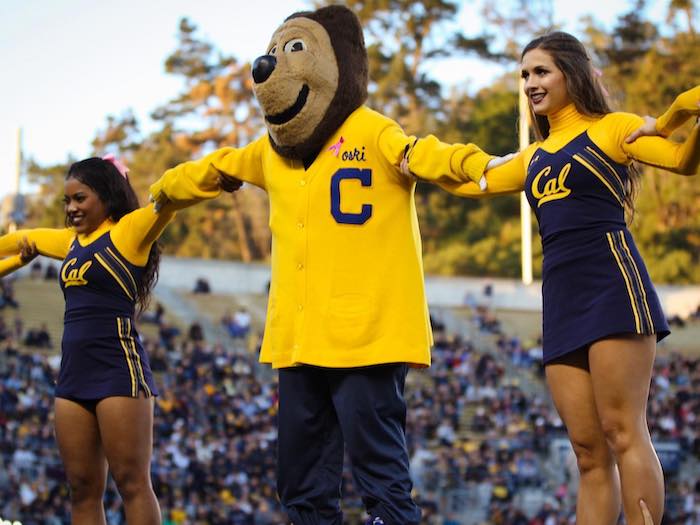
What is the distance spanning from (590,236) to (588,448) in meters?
0.69

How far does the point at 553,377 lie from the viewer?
393 centimetres

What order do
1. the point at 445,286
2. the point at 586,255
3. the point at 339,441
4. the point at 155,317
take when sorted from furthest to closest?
1. the point at 445,286
2. the point at 155,317
3. the point at 339,441
4. the point at 586,255

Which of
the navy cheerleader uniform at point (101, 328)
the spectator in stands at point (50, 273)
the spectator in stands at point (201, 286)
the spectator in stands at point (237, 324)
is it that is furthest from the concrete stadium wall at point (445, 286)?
the navy cheerleader uniform at point (101, 328)

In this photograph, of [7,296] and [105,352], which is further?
[7,296]

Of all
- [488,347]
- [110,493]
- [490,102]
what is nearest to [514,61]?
[490,102]

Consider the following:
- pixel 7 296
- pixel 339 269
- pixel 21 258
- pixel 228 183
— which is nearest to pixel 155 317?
pixel 7 296

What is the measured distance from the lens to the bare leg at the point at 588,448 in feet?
12.6

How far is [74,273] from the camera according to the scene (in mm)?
4906

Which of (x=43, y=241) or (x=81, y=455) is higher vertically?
(x=43, y=241)

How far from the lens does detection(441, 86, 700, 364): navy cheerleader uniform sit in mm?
3789

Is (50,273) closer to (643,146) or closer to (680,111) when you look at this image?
(643,146)

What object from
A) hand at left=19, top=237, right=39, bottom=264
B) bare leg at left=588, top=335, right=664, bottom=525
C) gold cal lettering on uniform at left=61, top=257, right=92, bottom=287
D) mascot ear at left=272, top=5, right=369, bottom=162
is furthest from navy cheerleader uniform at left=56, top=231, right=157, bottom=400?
bare leg at left=588, top=335, right=664, bottom=525

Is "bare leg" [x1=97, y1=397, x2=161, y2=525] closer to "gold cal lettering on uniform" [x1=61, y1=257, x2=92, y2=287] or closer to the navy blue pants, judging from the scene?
"gold cal lettering on uniform" [x1=61, y1=257, x2=92, y2=287]

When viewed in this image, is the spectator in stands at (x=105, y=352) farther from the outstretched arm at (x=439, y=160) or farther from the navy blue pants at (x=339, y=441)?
the outstretched arm at (x=439, y=160)
